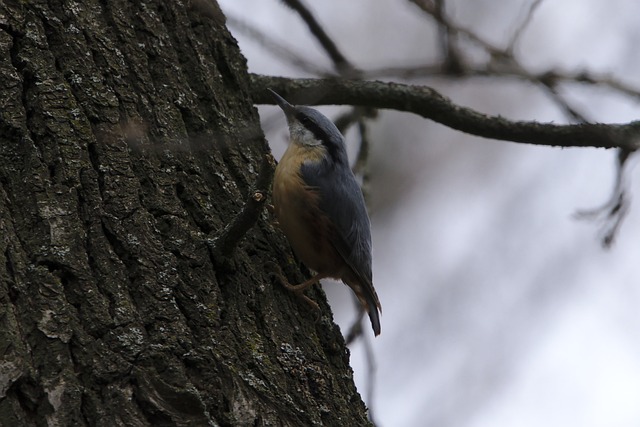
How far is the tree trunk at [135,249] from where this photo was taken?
5.63 feet

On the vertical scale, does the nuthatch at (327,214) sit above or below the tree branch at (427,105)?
below

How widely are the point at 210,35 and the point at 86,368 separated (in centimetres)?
146

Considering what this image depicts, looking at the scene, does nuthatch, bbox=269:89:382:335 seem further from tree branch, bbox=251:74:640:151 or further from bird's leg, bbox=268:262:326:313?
bird's leg, bbox=268:262:326:313

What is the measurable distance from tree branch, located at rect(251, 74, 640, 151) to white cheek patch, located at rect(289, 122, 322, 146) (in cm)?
26

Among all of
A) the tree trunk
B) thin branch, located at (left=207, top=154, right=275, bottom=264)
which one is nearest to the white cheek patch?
the tree trunk

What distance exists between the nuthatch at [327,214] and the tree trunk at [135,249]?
41 cm

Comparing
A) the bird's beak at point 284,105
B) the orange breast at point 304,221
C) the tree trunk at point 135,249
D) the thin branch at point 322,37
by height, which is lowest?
the tree trunk at point 135,249

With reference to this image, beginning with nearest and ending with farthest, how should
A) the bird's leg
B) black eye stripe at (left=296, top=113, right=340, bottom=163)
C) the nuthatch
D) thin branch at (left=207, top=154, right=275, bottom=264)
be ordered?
thin branch at (left=207, top=154, right=275, bottom=264) → the bird's leg → the nuthatch → black eye stripe at (left=296, top=113, right=340, bottom=163)

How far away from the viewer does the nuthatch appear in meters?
3.02

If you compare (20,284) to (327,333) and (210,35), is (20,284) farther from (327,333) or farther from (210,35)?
(210,35)

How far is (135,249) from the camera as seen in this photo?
1.98m

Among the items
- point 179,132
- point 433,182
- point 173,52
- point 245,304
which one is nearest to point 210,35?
point 173,52

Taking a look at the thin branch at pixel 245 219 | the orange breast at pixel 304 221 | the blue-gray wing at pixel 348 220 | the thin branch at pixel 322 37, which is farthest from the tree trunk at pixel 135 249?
the thin branch at pixel 322 37

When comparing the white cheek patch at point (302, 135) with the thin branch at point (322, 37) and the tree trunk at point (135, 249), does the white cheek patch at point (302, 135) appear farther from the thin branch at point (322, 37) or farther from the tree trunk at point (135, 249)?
the tree trunk at point (135, 249)
